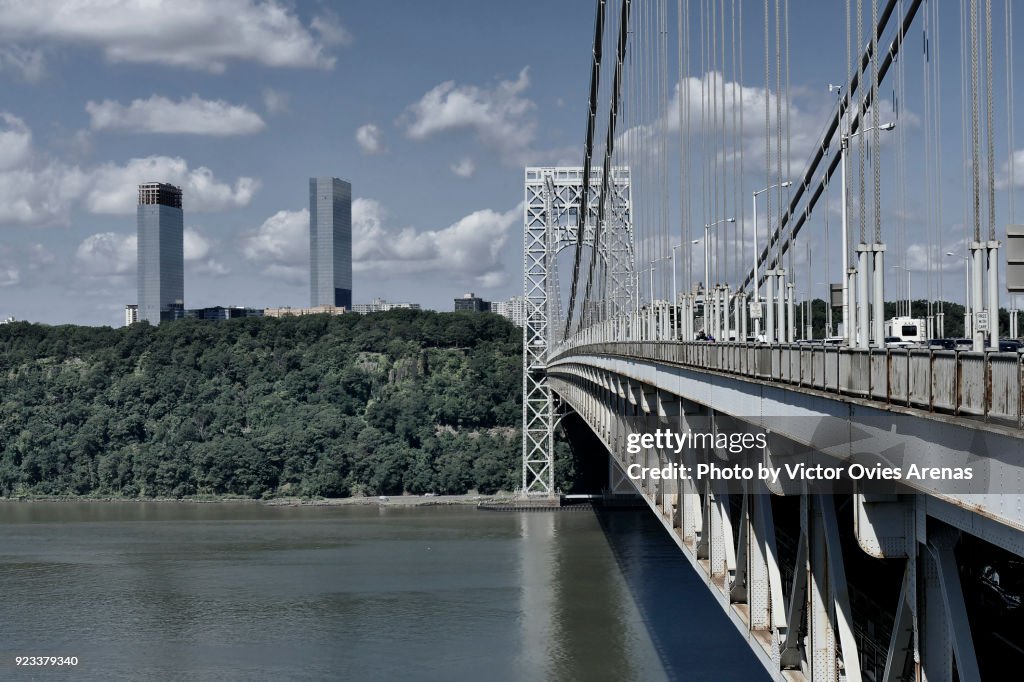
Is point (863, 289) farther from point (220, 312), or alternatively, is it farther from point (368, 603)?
point (220, 312)

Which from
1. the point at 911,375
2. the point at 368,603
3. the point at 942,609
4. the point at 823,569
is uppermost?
the point at 911,375

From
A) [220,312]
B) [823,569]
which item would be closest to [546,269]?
[823,569]

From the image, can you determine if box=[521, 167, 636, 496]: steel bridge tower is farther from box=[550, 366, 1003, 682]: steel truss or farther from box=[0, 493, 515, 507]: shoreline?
box=[550, 366, 1003, 682]: steel truss

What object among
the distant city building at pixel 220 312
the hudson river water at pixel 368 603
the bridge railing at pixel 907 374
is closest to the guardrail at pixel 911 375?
the bridge railing at pixel 907 374

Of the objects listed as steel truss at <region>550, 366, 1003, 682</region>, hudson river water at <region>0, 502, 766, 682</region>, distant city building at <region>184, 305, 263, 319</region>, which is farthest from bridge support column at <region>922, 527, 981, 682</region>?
distant city building at <region>184, 305, 263, 319</region>

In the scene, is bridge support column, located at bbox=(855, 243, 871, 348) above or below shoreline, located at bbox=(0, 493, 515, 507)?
above

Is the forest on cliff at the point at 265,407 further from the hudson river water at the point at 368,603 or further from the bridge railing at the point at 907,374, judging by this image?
the bridge railing at the point at 907,374
